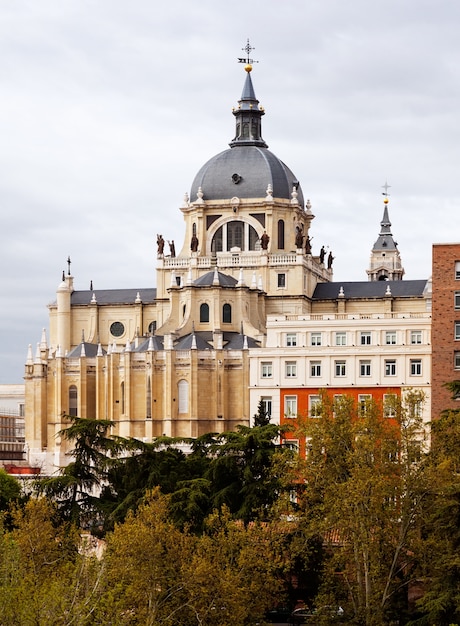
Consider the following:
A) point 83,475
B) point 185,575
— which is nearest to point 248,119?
point 83,475

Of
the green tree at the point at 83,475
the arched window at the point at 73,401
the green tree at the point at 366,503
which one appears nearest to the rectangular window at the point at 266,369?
the green tree at the point at 83,475

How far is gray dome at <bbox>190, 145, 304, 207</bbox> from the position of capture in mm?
154375

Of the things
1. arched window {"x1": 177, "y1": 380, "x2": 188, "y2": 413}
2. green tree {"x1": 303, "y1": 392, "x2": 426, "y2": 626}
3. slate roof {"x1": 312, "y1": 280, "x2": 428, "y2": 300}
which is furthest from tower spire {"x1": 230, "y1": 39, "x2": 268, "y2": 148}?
green tree {"x1": 303, "y1": 392, "x2": 426, "y2": 626}

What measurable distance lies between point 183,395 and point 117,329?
2189 cm

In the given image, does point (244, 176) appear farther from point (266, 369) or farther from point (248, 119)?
point (266, 369)

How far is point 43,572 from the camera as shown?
59.3m

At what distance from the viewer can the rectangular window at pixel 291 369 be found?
11050 cm

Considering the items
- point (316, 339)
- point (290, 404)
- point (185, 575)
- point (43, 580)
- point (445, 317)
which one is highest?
point (445, 317)

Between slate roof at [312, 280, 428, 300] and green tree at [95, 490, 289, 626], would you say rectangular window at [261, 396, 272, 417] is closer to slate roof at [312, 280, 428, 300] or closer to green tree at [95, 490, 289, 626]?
slate roof at [312, 280, 428, 300]

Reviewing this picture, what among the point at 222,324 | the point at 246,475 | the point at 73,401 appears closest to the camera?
the point at 246,475

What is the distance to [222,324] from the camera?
14125cm

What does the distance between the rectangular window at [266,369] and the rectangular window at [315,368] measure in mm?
3467

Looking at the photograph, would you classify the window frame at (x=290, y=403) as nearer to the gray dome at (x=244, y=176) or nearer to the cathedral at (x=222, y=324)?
the cathedral at (x=222, y=324)

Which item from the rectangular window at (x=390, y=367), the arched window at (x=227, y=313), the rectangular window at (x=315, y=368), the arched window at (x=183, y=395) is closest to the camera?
the rectangular window at (x=390, y=367)
